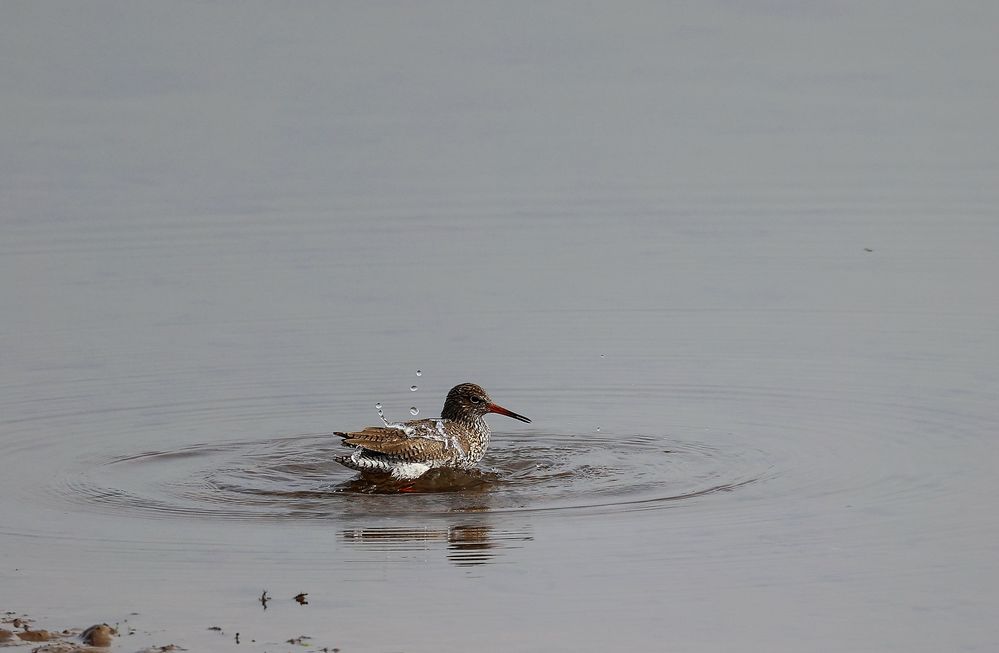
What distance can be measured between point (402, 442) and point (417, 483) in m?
0.35

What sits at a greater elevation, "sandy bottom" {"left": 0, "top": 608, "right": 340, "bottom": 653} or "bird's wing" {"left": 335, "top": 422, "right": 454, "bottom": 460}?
"bird's wing" {"left": 335, "top": 422, "right": 454, "bottom": 460}

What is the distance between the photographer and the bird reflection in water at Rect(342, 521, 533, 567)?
34.3 feet

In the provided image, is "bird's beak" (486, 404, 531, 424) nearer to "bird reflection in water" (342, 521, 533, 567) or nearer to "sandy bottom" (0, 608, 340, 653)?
"bird reflection in water" (342, 521, 533, 567)

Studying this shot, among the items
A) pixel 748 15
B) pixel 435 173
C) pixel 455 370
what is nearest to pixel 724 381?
pixel 455 370

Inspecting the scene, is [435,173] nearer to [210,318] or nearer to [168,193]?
[168,193]

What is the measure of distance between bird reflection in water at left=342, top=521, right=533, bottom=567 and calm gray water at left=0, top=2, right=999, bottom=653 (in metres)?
0.04

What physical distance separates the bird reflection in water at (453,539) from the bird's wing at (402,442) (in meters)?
1.75

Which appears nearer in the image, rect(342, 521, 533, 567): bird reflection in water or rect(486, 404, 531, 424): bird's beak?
rect(342, 521, 533, 567): bird reflection in water

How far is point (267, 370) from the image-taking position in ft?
49.2

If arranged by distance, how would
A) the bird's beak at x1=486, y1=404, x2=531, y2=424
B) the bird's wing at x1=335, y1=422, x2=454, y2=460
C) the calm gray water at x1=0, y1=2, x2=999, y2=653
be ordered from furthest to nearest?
1. the bird's beak at x1=486, y1=404, x2=531, y2=424
2. the bird's wing at x1=335, y1=422, x2=454, y2=460
3. the calm gray water at x1=0, y1=2, x2=999, y2=653

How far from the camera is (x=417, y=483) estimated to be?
42.9 ft

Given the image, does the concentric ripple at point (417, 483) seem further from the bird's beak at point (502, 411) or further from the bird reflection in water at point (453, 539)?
the bird reflection in water at point (453, 539)

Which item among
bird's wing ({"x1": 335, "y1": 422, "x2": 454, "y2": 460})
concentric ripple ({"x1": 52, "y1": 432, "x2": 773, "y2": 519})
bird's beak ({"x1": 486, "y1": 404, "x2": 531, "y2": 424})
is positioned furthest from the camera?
bird's beak ({"x1": 486, "y1": 404, "x2": 531, "y2": 424})

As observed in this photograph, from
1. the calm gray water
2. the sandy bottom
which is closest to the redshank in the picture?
the calm gray water
